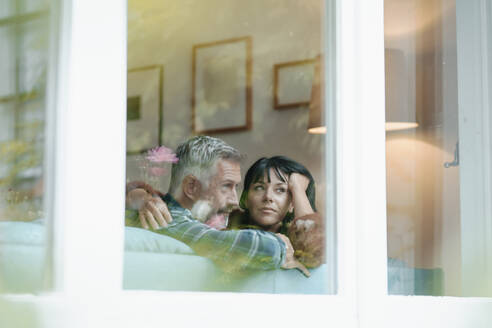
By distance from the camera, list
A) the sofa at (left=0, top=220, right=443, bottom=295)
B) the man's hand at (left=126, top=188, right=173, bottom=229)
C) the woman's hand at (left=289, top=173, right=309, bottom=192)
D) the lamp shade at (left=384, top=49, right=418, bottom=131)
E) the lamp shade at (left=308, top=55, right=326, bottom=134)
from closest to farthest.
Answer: the sofa at (left=0, top=220, right=443, bottom=295) < the man's hand at (left=126, top=188, right=173, bottom=229) < the lamp shade at (left=384, top=49, right=418, bottom=131) < the lamp shade at (left=308, top=55, right=326, bottom=134) < the woman's hand at (left=289, top=173, right=309, bottom=192)

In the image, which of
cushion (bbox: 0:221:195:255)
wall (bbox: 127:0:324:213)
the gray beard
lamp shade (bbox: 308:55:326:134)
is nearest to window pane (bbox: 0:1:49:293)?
cushion (bbox: 0:221:195:255)

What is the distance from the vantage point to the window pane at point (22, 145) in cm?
91

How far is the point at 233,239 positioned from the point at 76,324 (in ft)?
1.91

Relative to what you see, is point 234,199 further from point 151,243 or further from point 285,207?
point 151,243

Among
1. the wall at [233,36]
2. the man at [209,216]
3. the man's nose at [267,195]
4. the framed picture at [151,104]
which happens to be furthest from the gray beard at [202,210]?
the framed picture at [151,104]

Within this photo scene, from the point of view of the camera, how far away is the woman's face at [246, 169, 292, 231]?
1.66 metres

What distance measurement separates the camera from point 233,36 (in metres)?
3.32

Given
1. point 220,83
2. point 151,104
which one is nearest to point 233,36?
point 220,83

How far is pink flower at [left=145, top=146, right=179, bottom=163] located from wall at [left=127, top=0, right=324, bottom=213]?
23.7 inches

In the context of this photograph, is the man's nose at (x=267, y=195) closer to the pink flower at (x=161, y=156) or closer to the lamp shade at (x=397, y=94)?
the pink flower at (x=161, y=156)

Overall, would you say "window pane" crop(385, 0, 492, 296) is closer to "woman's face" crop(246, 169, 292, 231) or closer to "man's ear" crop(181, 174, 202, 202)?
"woman's face" crop(246, 169, 292, 231)

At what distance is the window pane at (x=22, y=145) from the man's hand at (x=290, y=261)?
665 millimetres

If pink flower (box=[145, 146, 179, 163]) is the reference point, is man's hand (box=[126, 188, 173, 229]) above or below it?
below

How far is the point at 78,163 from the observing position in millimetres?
976
